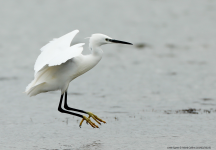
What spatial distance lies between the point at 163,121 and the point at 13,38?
12.7m

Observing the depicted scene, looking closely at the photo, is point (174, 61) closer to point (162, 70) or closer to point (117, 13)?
point (162, 70)

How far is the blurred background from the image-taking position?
7.39 m

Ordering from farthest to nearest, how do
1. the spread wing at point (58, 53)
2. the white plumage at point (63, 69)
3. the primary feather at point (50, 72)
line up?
the white plumage at point (63, 69) → the primary feather at point (50, 72) → the spread wing at point (58, 53)

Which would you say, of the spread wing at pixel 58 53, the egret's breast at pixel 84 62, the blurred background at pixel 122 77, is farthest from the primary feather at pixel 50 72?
the blurred background at pixel 122 77

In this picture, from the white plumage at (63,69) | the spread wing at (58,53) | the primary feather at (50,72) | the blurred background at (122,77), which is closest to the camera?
the spread wing at (58,53)

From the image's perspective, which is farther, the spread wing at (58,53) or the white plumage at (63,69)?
the white plumage at (63,69)

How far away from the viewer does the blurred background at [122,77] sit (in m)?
7.39

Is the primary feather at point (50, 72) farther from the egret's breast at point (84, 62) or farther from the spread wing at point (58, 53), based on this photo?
the egret's breast at point (84, 62)

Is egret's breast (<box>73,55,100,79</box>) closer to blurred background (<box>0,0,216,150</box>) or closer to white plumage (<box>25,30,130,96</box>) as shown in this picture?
white plumage (<box>25,30,130,96</box>)

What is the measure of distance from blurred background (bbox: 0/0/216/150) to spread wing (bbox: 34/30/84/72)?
1.35 meters

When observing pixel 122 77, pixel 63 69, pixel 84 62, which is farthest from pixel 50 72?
pixel 122 77

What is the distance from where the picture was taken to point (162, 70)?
47.3 ft

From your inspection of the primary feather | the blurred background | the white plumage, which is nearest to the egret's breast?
the white plumage

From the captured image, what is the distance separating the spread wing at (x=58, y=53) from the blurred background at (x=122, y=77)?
1.35 metres
